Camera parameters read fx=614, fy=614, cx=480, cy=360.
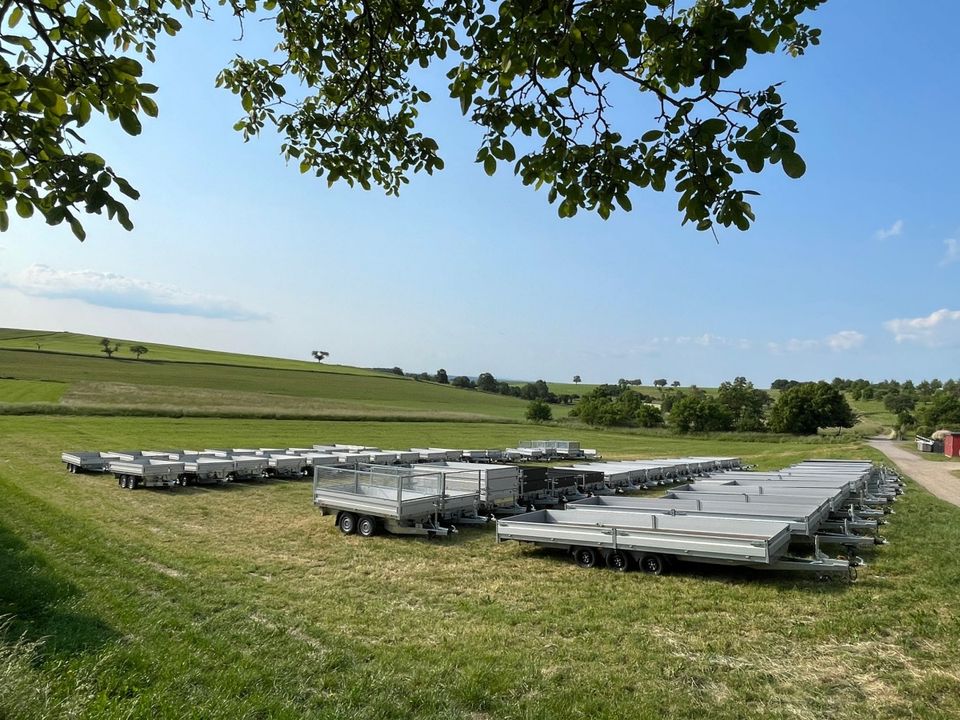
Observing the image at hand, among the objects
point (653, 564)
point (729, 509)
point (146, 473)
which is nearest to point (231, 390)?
point (146, 473)

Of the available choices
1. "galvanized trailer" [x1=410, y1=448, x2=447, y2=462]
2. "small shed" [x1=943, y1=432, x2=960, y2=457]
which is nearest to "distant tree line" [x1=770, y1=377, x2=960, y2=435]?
"small shed" [x1=943, y1=432, x2=960, y2=457]

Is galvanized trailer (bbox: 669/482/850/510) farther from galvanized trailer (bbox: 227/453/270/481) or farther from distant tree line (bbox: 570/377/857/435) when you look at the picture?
distant tree line (bbox: 570/377/857/435)

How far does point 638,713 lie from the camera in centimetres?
488

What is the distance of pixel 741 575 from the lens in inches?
379

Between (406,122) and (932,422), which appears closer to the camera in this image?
(406,122)

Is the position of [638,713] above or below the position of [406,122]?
below

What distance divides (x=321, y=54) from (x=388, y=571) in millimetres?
7597

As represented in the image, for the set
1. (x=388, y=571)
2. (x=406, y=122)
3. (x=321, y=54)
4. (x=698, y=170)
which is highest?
(x=321, y=54)

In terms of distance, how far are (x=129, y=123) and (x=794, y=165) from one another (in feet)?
11.3

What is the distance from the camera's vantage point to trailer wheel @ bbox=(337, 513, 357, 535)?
43.3 ft

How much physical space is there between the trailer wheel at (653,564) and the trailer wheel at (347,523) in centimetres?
627

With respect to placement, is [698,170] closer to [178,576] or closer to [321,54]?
[321,54]

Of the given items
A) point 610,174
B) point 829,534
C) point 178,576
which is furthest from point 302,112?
point 829,534

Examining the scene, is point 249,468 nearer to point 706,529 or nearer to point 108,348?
point 706,529
